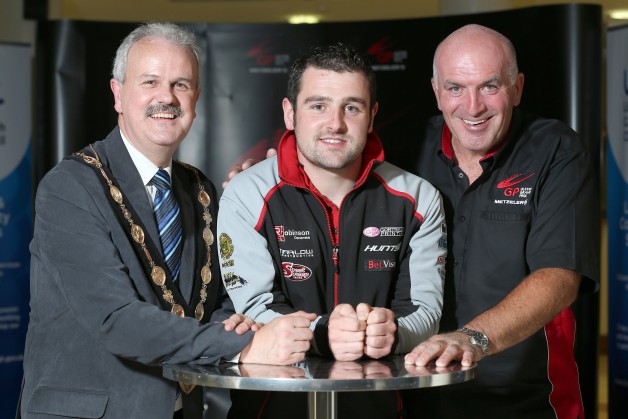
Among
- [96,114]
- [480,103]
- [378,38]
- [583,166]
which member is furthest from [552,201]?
[96,114]

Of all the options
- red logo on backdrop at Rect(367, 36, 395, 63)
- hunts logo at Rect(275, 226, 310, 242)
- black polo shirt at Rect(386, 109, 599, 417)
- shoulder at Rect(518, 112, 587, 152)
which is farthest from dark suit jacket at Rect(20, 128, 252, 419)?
red logo on backdrop at Rect(367, 36, 395, 63)

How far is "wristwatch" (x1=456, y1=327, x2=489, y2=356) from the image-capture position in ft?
7.89

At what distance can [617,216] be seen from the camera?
15.8ft

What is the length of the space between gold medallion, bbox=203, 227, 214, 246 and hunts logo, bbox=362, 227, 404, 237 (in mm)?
442

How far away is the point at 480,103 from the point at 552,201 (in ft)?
1.23

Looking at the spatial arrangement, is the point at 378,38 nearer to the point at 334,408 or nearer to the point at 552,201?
the point at 552,201

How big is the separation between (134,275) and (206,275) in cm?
29

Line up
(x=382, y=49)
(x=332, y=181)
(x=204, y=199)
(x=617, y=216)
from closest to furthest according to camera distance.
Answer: (x=332, y=181) → (x=204, y=199) → (x=617, y=216) → (x=382, y=49)

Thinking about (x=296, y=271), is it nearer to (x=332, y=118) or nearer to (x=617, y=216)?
(x=332, y=118)

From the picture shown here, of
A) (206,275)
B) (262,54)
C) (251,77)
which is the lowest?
(206,275)

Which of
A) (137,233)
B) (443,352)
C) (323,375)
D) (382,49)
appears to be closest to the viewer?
(323,375)

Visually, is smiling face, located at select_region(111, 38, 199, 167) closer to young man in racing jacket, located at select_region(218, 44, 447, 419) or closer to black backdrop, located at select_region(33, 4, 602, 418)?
young man in racing jacket, located at select_region(218, 44, 447, 419)

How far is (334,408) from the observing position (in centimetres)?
→ 224

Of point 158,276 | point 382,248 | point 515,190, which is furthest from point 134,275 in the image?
point 515,190
